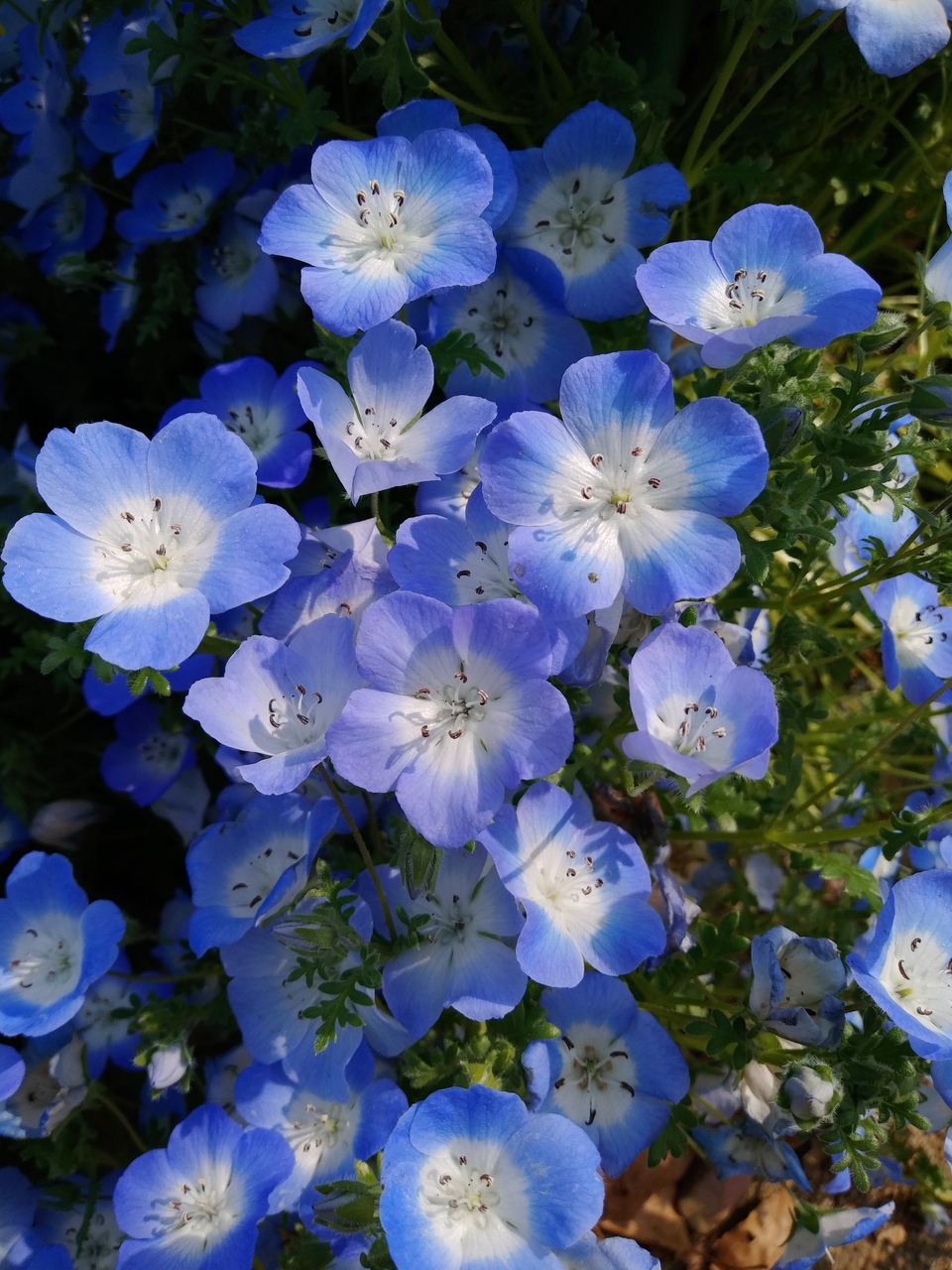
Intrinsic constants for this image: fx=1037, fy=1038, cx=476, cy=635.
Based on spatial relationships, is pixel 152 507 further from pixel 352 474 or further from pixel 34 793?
pixel 34 793

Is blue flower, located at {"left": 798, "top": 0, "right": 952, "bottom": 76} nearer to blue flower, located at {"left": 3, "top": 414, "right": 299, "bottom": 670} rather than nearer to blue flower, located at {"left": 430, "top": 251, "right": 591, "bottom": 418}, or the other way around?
blue flower, located at {"left": 430, "top": 251, "right": 591, "bottom": 418}

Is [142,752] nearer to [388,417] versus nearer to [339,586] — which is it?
[339,586]

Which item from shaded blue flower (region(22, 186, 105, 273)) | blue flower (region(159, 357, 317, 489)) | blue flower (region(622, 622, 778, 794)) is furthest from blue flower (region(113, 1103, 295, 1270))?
shaded blue flower (region(22, 186, 105, 273))

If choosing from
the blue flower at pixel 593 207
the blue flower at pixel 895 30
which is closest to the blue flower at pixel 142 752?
the blue flower at pixel 593 207

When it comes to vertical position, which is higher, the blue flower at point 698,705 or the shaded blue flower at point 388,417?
the shaded blue flower at point 388,417

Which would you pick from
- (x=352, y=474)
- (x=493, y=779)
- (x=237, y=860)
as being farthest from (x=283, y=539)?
(x=237, y=860)

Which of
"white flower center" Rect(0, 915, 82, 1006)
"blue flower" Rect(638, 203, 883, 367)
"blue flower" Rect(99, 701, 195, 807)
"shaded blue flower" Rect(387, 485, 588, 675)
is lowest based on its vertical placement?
"white flower center" Rect(0, 915, 82, 1006)

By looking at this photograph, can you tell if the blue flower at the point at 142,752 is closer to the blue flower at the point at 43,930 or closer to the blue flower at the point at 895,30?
the blue flower at the point at 43,930
